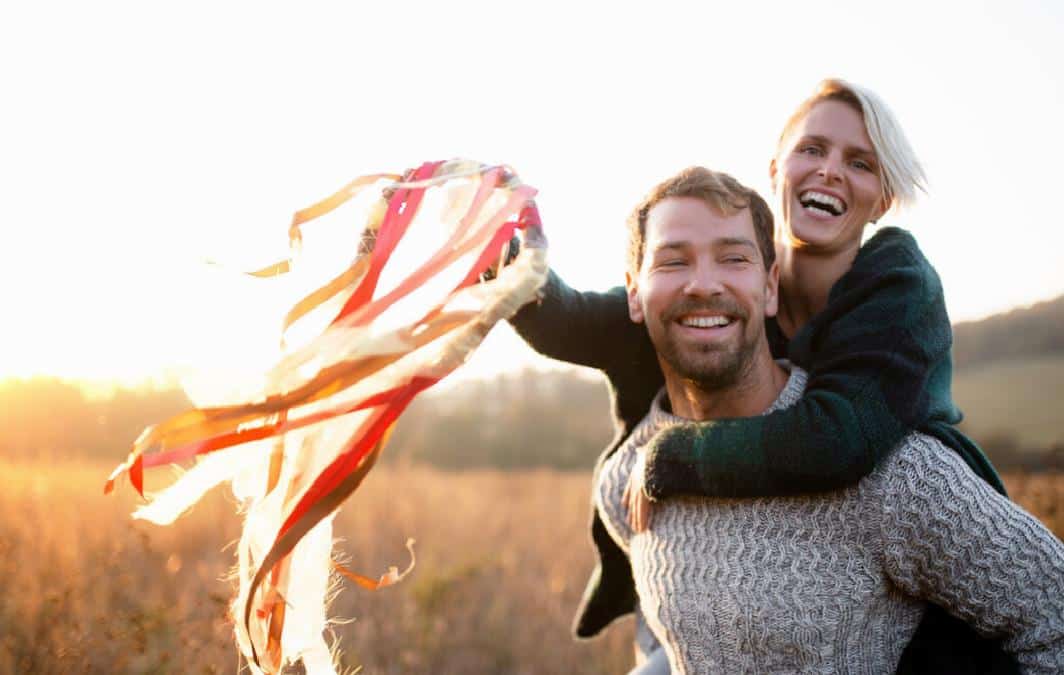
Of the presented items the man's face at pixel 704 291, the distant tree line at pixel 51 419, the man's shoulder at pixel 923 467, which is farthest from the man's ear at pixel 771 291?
the distant tree line at pixel 51 419

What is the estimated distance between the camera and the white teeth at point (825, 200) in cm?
282

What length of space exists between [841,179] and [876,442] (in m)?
1.02

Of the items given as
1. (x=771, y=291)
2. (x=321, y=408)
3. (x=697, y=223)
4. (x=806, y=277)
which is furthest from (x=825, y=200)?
(x=321, y=408)

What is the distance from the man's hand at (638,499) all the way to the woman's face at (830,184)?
0.88 meters

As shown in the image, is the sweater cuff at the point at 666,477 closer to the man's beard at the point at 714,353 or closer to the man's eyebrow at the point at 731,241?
the man's beard at the point at 714,353

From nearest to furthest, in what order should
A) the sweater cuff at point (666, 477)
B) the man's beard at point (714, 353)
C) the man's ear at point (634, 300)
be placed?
the sweater cuff at point (666, 477), the man's beard at point (714, 353), the man's ear at point (634, 300)

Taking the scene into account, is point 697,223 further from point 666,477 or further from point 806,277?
point 666,477

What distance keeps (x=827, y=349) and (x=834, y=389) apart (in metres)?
0.16

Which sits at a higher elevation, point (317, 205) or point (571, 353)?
point (317, 205)

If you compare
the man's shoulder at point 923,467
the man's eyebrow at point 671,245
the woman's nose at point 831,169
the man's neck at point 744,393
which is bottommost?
the man's shoulder at point 923,467

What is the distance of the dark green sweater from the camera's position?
215cm

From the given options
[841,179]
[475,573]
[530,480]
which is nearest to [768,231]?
[841,179]

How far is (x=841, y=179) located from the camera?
112 inches

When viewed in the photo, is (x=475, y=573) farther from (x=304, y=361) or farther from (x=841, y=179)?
(x=304, y=361)
